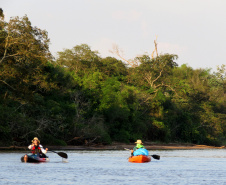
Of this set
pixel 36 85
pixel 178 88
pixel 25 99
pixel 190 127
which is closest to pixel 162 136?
pixel 190 127

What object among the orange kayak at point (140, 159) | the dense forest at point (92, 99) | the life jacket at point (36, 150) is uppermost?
the dense forest at point (92, 99)

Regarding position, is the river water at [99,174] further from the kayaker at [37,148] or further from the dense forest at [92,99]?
the dense forest at [92,99]

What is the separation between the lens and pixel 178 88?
81000 mm

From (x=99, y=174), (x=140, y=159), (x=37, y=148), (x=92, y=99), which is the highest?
(x=92, y=99)

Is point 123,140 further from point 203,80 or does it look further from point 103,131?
point 203,80

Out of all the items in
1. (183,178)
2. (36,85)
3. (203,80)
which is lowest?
(183,178)

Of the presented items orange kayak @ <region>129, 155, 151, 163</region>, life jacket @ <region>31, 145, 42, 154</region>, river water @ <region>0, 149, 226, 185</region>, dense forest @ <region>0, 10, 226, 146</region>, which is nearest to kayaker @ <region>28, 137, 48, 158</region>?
life jacket @ <region>31, 145, 42, 154</region>

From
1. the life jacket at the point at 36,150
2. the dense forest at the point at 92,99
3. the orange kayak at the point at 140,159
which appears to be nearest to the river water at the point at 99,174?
the life jacket at the point at 36,150

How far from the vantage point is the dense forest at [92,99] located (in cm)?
4306

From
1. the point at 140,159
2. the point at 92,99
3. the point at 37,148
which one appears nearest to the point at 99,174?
the point at 37,148

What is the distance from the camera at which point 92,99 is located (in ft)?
203

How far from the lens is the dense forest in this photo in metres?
43.1

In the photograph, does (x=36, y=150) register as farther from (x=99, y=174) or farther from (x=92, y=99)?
(x=92, y=99)

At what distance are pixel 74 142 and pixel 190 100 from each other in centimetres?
3186
